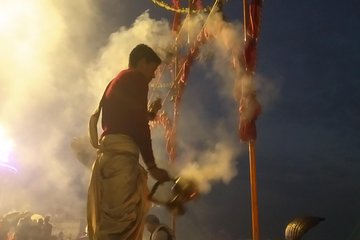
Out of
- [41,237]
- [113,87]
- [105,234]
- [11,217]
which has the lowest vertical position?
[105,234]

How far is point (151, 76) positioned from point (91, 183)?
1161 millimetres

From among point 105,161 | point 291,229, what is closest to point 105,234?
point 105,161

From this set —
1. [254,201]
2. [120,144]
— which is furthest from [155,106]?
[254,201]

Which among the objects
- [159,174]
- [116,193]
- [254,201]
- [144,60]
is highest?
[144,60]

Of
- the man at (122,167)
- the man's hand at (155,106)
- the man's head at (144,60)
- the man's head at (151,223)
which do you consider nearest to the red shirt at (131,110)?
the man at (122,167)

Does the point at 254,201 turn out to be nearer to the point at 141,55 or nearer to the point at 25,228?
the point at 141,55

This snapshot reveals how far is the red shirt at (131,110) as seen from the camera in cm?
343

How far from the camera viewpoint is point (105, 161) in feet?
11.3

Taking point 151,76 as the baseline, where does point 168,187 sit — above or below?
below

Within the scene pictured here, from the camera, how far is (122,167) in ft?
11.1

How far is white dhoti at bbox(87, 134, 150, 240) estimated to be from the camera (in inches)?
131

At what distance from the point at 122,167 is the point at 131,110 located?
0.52 meters

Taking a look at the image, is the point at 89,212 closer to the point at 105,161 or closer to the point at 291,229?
the point at 105,161

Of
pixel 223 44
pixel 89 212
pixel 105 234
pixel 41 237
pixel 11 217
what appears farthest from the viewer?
pixel 11 217
